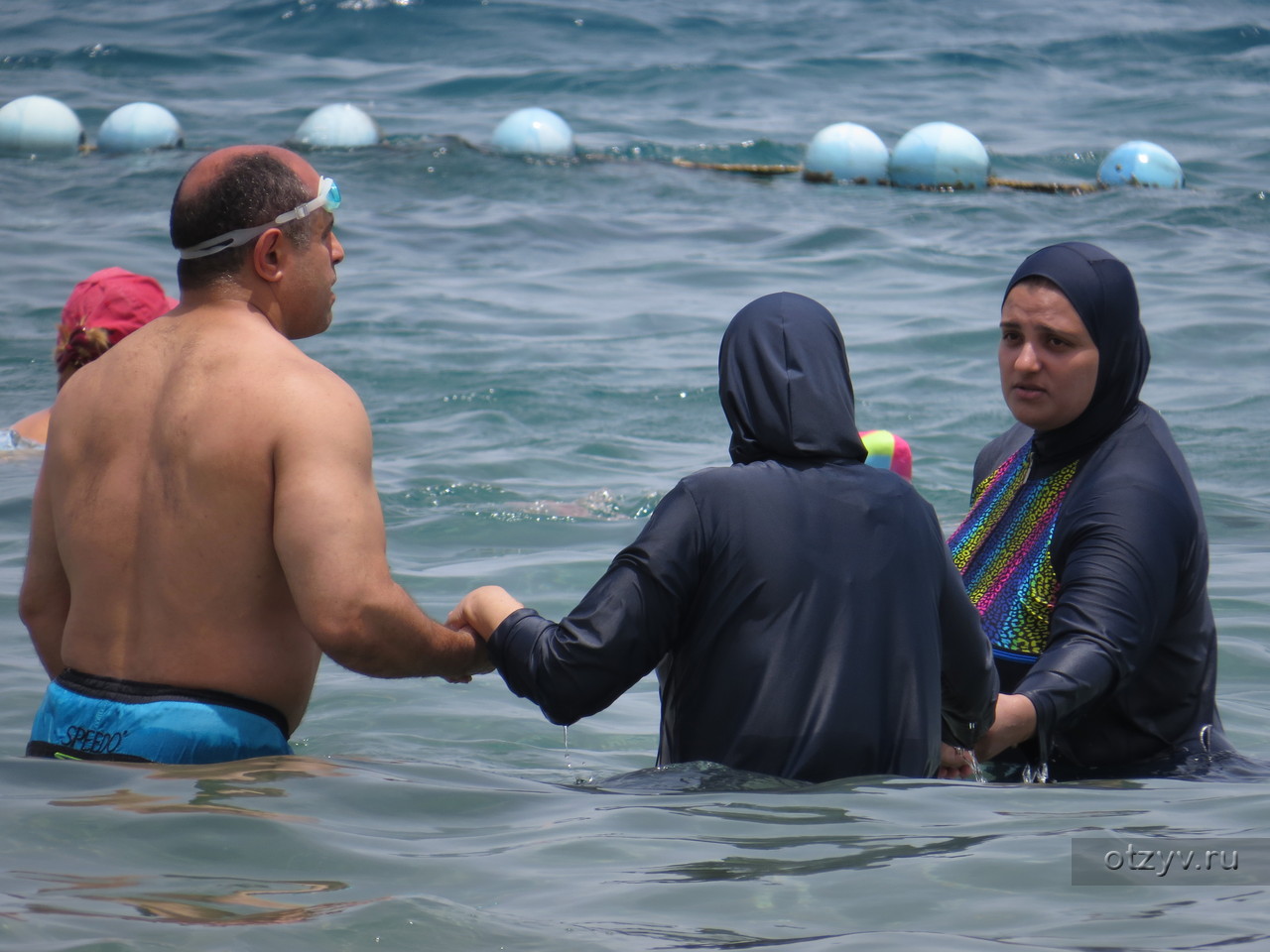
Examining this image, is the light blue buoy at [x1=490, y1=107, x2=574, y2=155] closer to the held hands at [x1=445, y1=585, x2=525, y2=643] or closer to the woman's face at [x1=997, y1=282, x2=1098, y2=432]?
the woman's face at [x1=997, y1=282, x2=1098, y2=432]

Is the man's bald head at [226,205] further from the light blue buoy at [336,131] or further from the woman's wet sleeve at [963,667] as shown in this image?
the light blue buoy at [336,131]

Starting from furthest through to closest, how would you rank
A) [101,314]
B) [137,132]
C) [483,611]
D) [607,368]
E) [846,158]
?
1. [137,132]
2. [846,158]
3. [607,368]
4. [101,314]
5. [483,611]

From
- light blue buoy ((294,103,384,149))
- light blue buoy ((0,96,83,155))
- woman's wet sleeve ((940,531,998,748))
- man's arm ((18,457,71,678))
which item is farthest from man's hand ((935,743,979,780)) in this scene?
light blue buoy ((0,96,83,155))

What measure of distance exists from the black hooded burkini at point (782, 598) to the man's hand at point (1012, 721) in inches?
14.4

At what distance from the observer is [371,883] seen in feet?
10.1

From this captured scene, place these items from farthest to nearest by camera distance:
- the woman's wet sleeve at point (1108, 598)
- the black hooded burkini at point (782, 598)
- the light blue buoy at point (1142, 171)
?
the light blue buoy at point (1142, 171) → the woman's wet sleeve at point (1108, 598) → the black hooded burkini at point (782, 598)

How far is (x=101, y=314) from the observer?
6781 millimetres

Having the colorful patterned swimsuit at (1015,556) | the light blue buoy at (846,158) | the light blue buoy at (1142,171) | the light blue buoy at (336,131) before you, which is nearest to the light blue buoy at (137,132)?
the light blue buoy at (336,131)

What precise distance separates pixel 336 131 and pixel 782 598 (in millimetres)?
16734

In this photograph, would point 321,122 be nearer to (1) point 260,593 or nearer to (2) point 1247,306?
(2) point 1247,306

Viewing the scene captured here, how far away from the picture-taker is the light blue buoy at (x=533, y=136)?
1923 centimetres

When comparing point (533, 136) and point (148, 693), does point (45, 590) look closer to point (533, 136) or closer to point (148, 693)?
point (148, 693)

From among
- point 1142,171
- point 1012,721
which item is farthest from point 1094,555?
point 1142,171

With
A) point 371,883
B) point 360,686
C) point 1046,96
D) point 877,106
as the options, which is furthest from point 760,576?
point 1046,96
